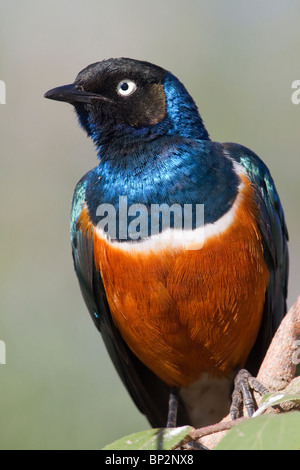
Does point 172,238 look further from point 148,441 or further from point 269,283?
point 148,441

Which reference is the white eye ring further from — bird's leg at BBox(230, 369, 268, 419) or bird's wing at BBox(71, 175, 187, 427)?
bird's leg at BBox(230, 369, 268, 419)

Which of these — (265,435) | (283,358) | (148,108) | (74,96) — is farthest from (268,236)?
(265,435)

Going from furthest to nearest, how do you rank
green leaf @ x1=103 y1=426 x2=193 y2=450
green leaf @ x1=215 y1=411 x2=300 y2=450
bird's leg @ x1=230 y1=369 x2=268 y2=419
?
bird's leg @ x1=230 y1=369 x2=268 y2=419 < green leaf @ x1=103 y1=426 x2=193 y2=450 < green leaf @ x1=215 y1=411 x2=300 y2=450

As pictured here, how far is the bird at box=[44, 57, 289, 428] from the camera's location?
454 centimetres

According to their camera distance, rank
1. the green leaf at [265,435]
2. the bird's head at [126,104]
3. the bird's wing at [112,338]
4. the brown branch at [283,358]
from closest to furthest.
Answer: the green leaf at [265,435] → the brown branch at [283,358] → the bird's head at [126,104] → the bird's wing at [112,338]

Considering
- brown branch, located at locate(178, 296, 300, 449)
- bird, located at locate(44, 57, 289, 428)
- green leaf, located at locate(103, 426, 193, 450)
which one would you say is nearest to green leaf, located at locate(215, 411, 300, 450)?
green leaf, located at locate(103, 426, 193, 450)

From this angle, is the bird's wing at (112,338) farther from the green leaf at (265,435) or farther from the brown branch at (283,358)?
the green leaf at (265,435)

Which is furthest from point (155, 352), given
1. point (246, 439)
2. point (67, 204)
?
point (67, 204)

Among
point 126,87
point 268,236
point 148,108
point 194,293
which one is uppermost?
point 126,87

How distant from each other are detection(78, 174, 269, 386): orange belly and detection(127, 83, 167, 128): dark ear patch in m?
0.81

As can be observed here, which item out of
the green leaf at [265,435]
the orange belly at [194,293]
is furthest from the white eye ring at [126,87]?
the green leaf at [265,435]

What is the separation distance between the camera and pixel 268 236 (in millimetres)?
4914

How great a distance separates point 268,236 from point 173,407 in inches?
61.5

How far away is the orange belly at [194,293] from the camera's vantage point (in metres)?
4.57
